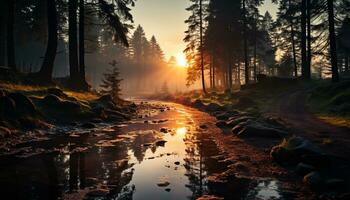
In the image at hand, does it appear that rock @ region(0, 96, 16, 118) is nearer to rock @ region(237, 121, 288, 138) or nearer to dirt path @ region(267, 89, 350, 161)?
rock @ region(237, 121, 288, 138)

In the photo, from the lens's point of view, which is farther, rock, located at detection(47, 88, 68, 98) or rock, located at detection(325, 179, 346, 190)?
rock, located at detection(47, 88, 68, 98)

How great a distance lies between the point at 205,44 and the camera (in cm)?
4862

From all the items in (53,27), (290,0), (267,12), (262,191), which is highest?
(267,12)

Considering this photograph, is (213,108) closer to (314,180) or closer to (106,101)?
(106,101)

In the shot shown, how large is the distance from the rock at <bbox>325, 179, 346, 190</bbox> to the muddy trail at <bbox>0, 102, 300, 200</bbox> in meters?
0.67

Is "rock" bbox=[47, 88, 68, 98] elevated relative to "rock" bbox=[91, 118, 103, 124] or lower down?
elevated

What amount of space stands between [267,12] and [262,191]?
6951 centimetres

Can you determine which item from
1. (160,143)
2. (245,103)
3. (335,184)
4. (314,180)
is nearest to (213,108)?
(245,103)

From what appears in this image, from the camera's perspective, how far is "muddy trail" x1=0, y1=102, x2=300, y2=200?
7211 mm

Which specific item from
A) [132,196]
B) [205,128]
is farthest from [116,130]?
[132,196]

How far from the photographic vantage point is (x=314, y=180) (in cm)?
754

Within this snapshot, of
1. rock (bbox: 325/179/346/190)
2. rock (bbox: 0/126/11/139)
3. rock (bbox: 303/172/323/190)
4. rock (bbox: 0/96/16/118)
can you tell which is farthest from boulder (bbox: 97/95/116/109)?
rock (bbox: 325/179/346/190)

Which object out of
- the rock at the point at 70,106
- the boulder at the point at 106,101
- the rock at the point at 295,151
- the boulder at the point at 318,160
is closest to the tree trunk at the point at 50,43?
the boulder at the point at 106,101

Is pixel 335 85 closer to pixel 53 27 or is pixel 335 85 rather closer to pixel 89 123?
pixel 89 123
